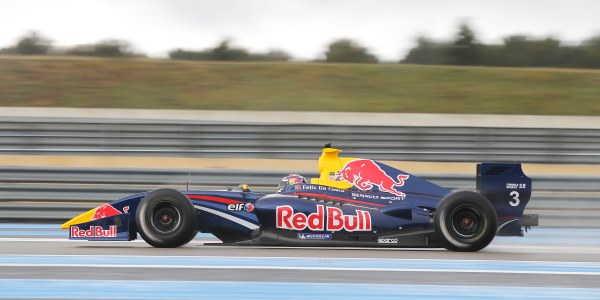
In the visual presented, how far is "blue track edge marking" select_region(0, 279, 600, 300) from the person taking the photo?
21.0 ft

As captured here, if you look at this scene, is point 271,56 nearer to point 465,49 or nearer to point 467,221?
point 465,49

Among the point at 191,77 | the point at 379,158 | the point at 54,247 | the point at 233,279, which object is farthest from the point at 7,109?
the point at 233,279

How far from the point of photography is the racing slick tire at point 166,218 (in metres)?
9.15

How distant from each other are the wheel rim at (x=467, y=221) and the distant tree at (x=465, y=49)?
816 inches

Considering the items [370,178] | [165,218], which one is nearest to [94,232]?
[165,218]

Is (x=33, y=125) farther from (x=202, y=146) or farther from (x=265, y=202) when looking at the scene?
(x=265, y=202)

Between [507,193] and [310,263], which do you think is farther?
[507,193]

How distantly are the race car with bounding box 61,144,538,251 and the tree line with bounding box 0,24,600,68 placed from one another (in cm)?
1975

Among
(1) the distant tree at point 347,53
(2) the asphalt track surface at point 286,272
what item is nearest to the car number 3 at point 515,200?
(2) the asphalt track surface at point 286,272

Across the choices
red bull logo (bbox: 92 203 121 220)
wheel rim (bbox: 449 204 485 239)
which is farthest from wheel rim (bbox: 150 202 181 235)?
wheel rim (bbox: 449 204 485 239)

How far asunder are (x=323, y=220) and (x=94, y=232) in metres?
2.27

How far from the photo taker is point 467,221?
9.04m

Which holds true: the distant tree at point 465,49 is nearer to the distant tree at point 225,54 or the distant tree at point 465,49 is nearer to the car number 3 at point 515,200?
the distant tree at point 225,54

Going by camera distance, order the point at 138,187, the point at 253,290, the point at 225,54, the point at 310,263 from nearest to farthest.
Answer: the point at 253,290, the point at 310,263, the point at 138,187, the point at 225,54
